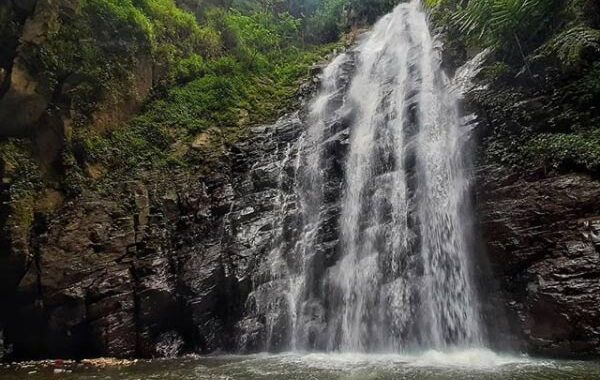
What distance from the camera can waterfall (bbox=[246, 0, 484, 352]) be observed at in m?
9.31

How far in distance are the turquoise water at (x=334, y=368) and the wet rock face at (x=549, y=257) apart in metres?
0.63

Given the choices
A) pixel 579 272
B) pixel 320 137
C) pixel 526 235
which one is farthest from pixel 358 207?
pixel 579 272

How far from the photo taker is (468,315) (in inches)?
348

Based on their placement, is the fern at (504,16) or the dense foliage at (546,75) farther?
the fern at (504,16)

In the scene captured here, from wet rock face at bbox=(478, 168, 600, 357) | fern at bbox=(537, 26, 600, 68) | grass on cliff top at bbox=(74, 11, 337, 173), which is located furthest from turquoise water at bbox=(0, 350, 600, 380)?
fern at bbox=(537, 26, 600, 68)

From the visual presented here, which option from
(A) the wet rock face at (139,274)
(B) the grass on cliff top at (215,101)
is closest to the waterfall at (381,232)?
(A) the wet rock face at (139,274)

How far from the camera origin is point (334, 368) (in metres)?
7.35

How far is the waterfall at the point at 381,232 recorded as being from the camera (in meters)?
9.31

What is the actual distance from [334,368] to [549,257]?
176 inches

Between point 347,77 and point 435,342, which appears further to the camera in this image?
point 347,77

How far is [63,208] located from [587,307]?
11467 mm

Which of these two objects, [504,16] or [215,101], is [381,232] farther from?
[215,101]

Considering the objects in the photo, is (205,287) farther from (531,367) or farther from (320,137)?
(531,367)

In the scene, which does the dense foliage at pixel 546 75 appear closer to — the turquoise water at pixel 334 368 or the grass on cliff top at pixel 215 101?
the turquoise water at pixel 334 368
